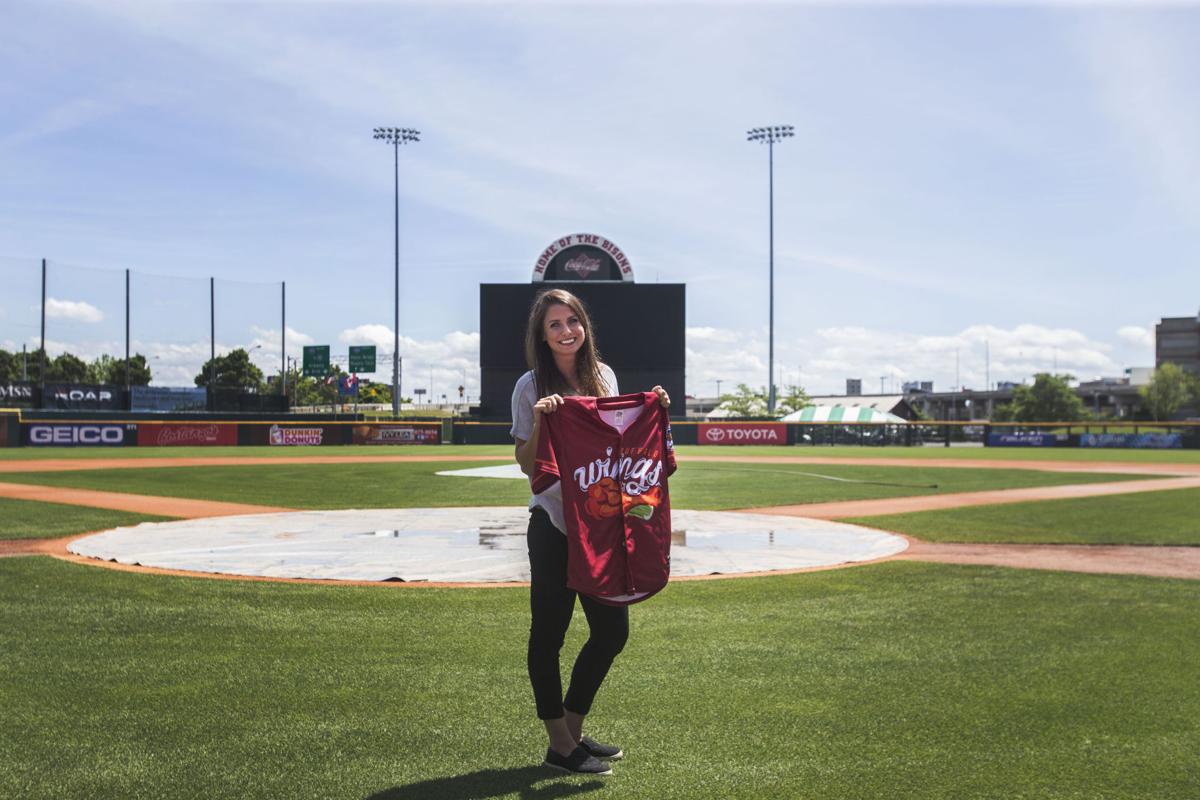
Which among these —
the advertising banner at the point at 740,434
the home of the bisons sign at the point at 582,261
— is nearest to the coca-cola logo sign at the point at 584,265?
the home of the bisons sign at the point at 582,261

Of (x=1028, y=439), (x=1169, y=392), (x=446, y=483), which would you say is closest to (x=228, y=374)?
(x=446, y=483)

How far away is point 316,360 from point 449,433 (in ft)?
85.8

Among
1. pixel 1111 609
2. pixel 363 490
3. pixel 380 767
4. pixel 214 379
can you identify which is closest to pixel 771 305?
pixel 214 379

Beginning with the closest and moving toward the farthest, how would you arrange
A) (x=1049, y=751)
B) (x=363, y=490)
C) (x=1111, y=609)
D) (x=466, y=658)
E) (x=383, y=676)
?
(x=1049, y=751) < (x=383, y=676) < (x=466, y=658) < (x=1111, y=609) < (x=363, y=490)

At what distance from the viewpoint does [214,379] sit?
53.3 m

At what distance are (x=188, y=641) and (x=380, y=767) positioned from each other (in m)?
2.69

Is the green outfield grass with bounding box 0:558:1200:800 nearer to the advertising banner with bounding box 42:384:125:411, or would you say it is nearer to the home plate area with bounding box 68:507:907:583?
the home plate area with bounding box 68:507:907:583

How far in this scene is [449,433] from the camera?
5372 cm

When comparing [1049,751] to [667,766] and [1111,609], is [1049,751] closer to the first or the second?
[667,766]

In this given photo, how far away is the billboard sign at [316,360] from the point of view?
246ft

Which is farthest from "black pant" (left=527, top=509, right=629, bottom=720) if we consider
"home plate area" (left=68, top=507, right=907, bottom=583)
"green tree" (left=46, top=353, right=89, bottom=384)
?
"green tree" (left=46, top=353, right=89, bottom=384)

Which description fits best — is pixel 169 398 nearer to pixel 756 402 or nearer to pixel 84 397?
pixel 84 397

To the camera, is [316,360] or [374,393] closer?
[316,360]

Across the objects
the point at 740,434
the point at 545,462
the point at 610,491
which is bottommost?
the point at 740,434
